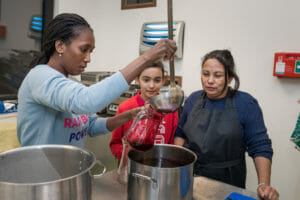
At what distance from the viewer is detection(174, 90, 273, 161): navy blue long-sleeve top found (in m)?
1.13

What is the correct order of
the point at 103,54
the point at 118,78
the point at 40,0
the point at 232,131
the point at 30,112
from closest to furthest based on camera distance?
the point at 118,78, the point at 30,112, the point at 232,131, the point at 40,0, the point at 103,54

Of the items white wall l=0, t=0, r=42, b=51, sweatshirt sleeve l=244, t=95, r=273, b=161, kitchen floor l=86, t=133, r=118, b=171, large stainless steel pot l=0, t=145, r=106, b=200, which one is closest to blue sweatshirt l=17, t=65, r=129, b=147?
large stainless steel pot l=0, t=145, r=106, b=200

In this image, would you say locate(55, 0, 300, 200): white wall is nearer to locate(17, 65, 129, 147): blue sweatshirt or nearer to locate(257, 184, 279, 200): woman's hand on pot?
locate(257, 184, 279, 200): woman's hand on pot

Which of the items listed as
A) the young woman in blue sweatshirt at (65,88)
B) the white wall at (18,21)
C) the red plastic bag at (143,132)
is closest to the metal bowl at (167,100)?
the red plastic bag at (143,132)

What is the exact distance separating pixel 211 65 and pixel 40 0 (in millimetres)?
1782

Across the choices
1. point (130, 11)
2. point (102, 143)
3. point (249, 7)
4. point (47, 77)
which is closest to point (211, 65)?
point (47, 77)

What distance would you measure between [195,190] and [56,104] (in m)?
0.57

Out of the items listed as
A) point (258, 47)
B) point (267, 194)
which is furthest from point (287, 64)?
point (267, 194)

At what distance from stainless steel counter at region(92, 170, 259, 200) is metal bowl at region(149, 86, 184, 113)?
1.01 ft

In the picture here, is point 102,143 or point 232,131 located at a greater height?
point 232,131

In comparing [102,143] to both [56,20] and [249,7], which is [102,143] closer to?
[56,20]

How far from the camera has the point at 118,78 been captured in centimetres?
72

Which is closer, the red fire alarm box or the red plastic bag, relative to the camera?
the red plastic bag

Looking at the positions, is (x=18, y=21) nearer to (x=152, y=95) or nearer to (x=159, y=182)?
(x=152, y=95)
